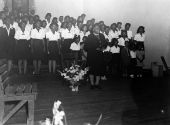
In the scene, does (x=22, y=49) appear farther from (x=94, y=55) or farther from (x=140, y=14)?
→ (x=140, y=14)

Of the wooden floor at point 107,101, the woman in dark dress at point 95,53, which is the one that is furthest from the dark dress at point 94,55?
the wooden floor at point 107,101

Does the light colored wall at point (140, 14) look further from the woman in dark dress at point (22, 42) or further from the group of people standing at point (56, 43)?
the woman in dark dress at point (22, 42)

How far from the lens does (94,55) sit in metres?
8.32

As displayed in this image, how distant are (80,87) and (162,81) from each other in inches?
107

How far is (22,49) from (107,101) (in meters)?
3.47

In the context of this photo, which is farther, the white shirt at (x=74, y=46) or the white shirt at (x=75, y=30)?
the white shirt at (x=75, y=30)

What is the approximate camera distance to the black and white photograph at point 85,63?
20.2ft

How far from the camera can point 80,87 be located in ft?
28.2

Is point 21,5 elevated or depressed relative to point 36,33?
elevated

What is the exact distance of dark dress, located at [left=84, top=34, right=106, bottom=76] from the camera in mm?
8125

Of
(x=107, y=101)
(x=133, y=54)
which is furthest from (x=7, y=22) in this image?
(x=107, y=101)

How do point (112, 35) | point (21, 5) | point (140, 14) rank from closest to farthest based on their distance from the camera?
point (112, 35) → point (140, 14) → point (21, 5)

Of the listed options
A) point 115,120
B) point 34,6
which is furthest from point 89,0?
point 115,120

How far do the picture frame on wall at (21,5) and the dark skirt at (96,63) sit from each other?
5197mm
